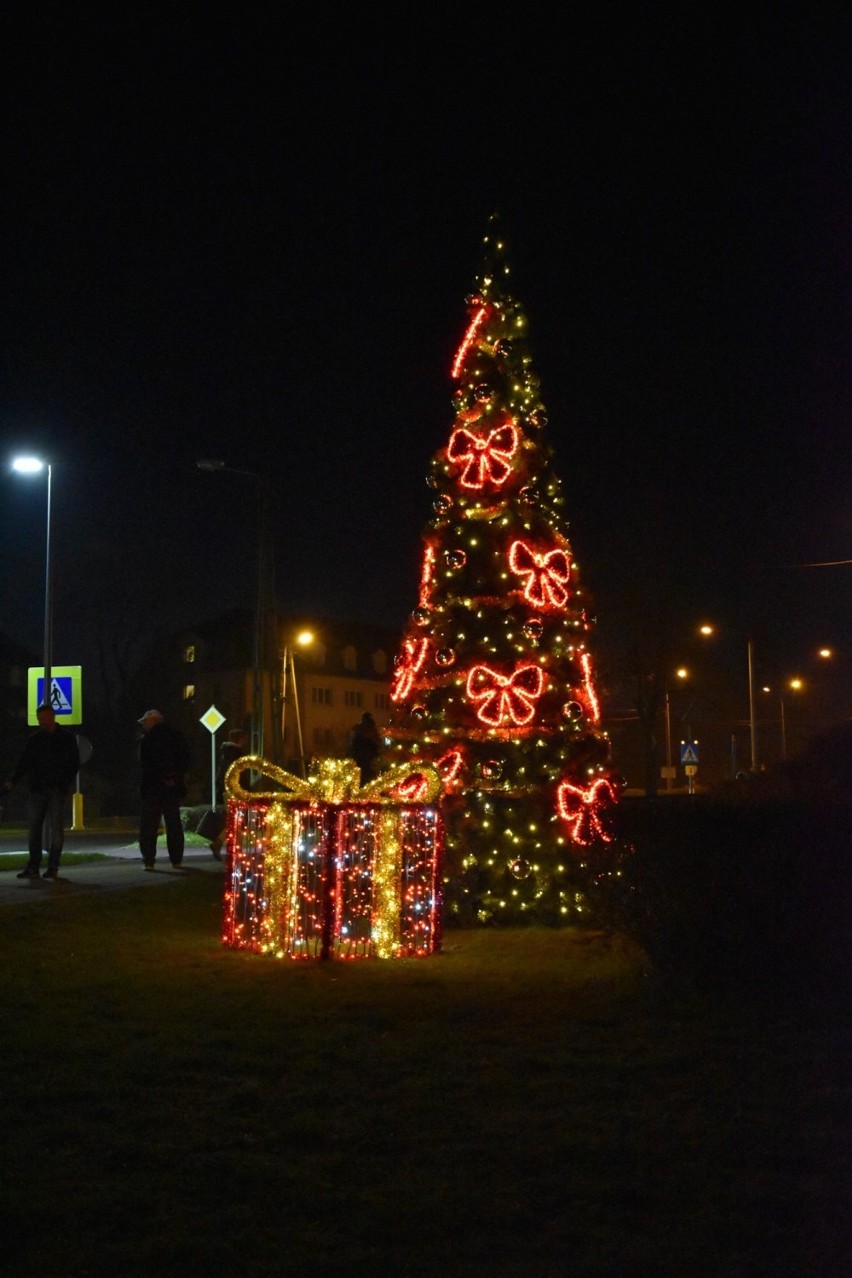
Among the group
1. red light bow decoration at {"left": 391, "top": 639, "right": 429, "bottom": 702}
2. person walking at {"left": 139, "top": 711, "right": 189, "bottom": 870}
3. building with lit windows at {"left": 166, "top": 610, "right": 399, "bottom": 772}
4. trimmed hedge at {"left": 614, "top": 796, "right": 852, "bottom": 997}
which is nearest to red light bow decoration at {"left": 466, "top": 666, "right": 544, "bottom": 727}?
red light bow decoration at {"left": 391, "top": 639, "right": 429, "bottom": 702}

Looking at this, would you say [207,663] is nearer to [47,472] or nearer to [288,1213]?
[47,472]

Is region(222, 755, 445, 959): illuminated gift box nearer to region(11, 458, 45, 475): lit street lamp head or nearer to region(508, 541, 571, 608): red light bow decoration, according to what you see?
region(508, 541, 571, 608): red light bow decoration

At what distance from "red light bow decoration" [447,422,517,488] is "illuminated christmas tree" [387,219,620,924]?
0.04 feet

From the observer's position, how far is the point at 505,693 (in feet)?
41.3

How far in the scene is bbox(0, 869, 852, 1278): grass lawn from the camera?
4414 millimetres

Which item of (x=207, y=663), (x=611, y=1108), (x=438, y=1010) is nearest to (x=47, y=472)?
(x=438, y=1010)

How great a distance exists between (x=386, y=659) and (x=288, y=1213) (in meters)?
92.2

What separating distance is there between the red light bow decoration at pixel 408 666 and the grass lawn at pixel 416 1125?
3942mm

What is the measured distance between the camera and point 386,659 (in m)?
96.8

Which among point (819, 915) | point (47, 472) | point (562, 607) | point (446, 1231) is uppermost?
point (47, 472)

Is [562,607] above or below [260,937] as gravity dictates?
above

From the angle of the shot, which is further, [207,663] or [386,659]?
[386,659]

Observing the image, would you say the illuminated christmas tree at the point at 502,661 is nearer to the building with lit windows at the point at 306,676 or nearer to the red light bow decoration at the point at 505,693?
the red light bow decoration at the point at 505,693

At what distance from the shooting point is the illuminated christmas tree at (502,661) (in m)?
12.3
